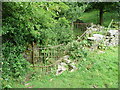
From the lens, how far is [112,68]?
421 cm

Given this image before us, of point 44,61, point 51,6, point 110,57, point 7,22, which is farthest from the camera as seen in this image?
point 110,57

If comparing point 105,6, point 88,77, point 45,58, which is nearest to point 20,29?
point 45,58

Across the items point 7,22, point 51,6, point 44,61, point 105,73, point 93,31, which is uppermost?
point 51,6

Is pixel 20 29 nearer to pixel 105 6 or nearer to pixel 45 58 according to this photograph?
pixel 45 58

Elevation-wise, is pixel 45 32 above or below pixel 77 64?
above

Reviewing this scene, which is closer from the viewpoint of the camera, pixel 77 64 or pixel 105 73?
pixel 105 73

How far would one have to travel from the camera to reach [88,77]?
12.4 feet

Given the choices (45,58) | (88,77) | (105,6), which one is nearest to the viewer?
(88,77)

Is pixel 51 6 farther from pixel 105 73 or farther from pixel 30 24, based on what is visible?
pixel 105 73

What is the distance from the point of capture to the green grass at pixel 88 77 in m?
3.46

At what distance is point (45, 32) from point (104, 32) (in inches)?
151

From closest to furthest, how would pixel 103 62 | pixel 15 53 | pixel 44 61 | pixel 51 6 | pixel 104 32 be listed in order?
pixel 51 6
pixel 15 53
pixel 44 61
pixel 103 62
pixel 104 32

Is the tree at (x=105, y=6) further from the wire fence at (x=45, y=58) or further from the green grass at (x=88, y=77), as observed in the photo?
the wire fence at (x=45, y=58)

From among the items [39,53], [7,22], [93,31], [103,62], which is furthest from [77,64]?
[93,31]
